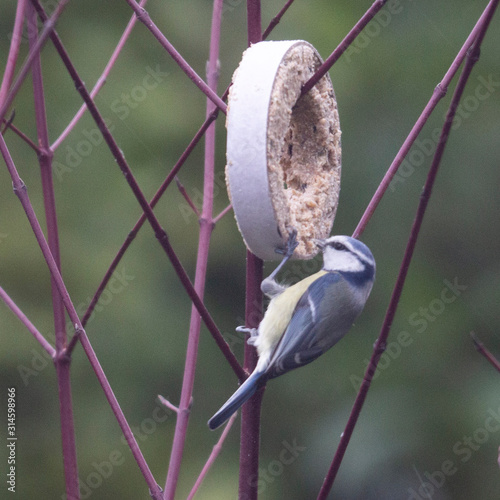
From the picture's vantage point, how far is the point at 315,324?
5.67 feet

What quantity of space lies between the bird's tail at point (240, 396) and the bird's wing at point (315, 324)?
0.15 m

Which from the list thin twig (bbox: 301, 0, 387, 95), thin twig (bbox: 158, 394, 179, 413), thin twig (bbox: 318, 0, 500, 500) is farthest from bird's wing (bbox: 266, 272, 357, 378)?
→ thin twig (bbox: 301, 0, 387, 95)

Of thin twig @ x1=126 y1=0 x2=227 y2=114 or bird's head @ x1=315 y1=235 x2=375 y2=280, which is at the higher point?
thin twig @ x1=126 y1=0 x2=227 y2=114

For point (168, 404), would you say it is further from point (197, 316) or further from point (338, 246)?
point (338, 246)

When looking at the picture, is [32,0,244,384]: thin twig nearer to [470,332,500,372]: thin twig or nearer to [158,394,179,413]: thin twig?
[158,394,179,413]: thin twig

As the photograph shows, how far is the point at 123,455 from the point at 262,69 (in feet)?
8.83

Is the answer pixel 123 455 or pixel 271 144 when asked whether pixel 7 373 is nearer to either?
pixel 123 455

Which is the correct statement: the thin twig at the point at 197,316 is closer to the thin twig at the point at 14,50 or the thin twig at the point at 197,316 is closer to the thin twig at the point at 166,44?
the thin twig at the point at 166,44

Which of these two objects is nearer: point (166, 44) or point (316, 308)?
point (166, 44)

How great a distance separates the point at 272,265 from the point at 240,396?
7.68 ft

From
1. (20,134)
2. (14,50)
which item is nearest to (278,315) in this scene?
(20,134)

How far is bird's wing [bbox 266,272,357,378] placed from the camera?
1694 mm

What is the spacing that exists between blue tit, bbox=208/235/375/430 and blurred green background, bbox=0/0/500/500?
1.65 meters

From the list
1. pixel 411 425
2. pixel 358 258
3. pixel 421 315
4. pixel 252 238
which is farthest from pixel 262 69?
pixel 411 425
